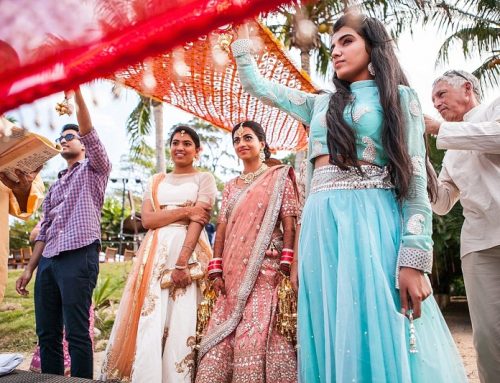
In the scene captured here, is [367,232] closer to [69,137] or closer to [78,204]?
[78,204]

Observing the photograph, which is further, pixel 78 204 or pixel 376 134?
pixel 78 204

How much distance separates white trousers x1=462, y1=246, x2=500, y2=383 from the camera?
223 cm

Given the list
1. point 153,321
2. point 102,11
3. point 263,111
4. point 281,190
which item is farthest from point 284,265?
point 102,11

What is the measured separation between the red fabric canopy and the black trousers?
254cm

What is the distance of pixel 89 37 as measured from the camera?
1.54ft

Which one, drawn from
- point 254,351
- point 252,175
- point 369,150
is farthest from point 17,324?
point 369,150

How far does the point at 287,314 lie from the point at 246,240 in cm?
47

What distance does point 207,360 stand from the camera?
256cm

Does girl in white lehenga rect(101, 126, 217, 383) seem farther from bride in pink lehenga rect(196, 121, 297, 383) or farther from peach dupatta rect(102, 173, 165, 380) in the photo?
bride in pink lehenga rect(196, 121, 297, 383)

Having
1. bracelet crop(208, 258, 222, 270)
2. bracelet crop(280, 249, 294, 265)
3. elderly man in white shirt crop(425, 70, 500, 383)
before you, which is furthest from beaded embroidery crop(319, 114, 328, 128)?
bracelet crop(208, 258, 222, 270)

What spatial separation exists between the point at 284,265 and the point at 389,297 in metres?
1.17

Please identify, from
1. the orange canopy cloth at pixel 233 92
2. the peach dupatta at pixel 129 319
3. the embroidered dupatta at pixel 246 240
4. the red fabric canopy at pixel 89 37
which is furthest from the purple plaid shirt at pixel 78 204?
the red fabric canopy at pixel 89 37

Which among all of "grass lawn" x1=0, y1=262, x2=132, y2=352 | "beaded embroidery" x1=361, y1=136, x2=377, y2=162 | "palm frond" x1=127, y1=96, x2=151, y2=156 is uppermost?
"palm frond" x1=127, y1=96, x2=151, y2=156

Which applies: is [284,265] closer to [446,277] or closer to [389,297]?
[389,297]
